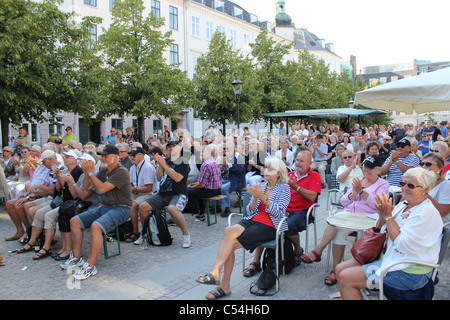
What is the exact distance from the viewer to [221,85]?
69.2 ft

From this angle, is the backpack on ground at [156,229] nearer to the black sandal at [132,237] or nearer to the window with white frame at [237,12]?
the black sandal at [132,237]

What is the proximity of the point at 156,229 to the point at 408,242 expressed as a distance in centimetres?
398

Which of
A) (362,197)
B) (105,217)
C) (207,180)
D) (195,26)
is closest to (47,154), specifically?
(105,217)

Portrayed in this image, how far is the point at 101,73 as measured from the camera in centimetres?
1545

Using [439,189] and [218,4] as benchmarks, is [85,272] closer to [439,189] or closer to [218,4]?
[439,189]

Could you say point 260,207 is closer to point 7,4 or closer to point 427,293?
point 427,293

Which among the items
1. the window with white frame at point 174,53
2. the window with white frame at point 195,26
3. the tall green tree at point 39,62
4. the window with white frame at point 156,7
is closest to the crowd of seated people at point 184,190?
the tall green tree at point 39,62

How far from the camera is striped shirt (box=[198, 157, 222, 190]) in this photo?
7.21 metres

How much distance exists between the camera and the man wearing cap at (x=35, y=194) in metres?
6.25

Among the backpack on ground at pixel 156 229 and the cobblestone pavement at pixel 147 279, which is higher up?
the backpack on ground at pixel 156 229

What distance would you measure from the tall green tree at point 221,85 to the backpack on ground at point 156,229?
15365 millimetres

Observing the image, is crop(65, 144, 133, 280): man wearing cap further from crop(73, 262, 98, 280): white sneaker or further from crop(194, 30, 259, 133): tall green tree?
crop(194, 30, 259, 133): tall green tree

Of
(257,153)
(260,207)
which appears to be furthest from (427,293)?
(257,153)

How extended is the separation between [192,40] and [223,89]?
14282mm
